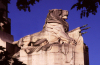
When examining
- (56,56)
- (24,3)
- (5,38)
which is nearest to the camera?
(24,3)

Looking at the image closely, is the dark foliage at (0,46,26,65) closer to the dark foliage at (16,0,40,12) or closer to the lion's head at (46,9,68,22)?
the dark foliage at (16,0,40,12)

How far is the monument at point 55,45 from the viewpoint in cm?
1507

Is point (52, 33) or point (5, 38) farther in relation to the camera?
point (5, 38)

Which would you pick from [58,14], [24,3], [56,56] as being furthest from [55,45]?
[24,3]

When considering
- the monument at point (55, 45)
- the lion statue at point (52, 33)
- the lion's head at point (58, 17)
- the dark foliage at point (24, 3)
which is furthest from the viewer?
the lion's head at point (58, 17)

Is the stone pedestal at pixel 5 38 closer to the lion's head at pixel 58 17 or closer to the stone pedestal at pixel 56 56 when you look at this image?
the stone pedestal at pixel 56 56

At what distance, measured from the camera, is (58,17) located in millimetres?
16578

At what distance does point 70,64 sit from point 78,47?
1482mm

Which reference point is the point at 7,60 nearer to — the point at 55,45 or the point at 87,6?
the point at 87,6

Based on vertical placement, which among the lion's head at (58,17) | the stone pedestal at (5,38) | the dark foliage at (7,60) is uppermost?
the lion's head at (58,17)

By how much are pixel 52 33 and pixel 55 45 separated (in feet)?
3.90

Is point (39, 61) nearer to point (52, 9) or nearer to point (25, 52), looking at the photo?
point (25, 52)

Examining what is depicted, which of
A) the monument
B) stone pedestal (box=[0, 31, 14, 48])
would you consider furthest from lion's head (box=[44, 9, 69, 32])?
stone pedestal (box=[0, 31, 14, 48])

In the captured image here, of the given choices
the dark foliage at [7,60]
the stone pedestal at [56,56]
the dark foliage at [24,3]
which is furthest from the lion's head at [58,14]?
the dark foliage at [7,60]
